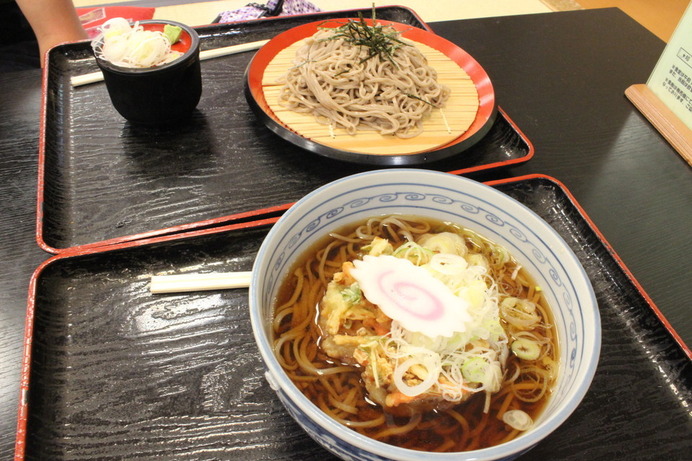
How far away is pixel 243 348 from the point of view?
1.08 m

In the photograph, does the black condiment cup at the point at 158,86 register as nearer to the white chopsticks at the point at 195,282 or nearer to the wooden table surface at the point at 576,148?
the wooden table surface at the point at 576,148

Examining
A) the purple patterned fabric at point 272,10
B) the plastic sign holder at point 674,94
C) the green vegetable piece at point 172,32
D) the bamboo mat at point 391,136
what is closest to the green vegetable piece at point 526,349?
the bamboo mat at point 391,136

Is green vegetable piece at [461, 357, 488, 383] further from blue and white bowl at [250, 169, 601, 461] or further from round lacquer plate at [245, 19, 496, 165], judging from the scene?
round lacquer plate at [245, 19, 496, 165]

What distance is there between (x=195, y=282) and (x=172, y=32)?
36.9 inches

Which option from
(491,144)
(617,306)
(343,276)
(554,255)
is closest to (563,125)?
(491,144)

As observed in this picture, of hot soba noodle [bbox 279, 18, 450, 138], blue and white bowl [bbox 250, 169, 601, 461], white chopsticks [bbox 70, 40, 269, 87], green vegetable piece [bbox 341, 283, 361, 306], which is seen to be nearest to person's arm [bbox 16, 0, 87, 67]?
white chopsticks [bbox 70, 40, 269, 87]

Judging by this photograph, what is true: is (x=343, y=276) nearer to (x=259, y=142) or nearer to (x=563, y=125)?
(x=259, y=142)

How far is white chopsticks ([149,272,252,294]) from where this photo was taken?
3.75 ft

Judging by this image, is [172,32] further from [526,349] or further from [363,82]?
[526,349]

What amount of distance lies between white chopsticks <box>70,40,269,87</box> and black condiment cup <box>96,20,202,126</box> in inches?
12.1

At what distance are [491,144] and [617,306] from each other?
75 cm

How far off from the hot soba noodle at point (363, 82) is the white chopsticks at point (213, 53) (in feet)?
0.75

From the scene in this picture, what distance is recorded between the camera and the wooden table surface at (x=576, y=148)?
1.31 meters

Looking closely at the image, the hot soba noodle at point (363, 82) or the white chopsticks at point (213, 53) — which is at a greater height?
the hot soba noodle at point (363, 82)
